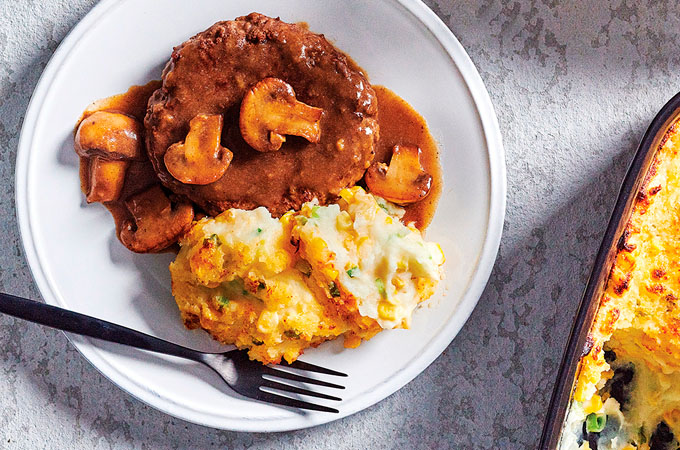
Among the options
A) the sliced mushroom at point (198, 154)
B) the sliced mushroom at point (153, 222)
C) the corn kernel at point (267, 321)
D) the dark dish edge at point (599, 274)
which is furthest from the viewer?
the sliced mushroom at point (153, 222)

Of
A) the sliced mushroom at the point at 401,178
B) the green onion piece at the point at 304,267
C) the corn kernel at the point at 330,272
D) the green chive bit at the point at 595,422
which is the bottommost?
the green chive bit at the point at 595,422

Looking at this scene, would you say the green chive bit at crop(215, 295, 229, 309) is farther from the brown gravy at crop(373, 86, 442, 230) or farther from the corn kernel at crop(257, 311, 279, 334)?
the brown gravy at crop(373, 86, 442, 230)

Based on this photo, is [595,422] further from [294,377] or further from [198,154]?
[198,154]

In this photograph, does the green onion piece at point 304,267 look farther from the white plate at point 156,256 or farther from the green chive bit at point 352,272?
the white plate at point 156,256

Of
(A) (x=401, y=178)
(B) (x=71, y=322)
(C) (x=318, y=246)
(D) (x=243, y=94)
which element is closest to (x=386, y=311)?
(C) (x=318, y=246)

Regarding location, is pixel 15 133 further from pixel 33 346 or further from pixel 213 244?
pixel 213 244

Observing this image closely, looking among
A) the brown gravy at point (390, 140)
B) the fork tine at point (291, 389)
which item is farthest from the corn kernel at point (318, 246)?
the fork tine at point (291, 389)

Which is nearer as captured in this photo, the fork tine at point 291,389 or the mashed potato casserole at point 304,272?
the mashed potato casserole at point 304,272
